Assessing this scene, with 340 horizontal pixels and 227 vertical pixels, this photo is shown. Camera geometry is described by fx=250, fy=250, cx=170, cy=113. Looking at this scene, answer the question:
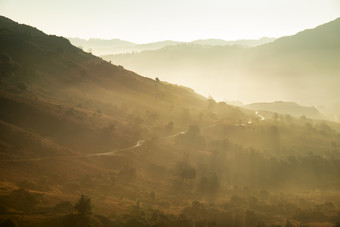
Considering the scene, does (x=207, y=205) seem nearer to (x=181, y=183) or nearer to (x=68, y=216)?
(x=181, y=183)

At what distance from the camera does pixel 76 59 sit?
168 meters

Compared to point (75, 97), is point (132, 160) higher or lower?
lower

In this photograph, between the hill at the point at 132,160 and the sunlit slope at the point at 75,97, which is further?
the sunlit slope at the point at 75,97

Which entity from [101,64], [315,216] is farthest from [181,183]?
[101,64]

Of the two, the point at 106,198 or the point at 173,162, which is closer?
the point at 106,198

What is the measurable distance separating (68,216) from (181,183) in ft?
136

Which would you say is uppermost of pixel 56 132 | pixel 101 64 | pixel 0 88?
pixel 101 64

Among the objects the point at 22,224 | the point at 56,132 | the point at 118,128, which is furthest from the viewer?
the point at 118,128

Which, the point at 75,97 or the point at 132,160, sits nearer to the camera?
the point at 132,160

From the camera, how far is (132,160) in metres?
77.4

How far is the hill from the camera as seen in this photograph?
45.8 meters

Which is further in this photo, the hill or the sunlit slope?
the sunlit slope

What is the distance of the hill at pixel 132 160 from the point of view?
1803 inches

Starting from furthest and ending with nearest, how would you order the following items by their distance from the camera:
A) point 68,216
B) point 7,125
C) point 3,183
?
1. point 7,125
2. point 3,183
3. point 68,216
